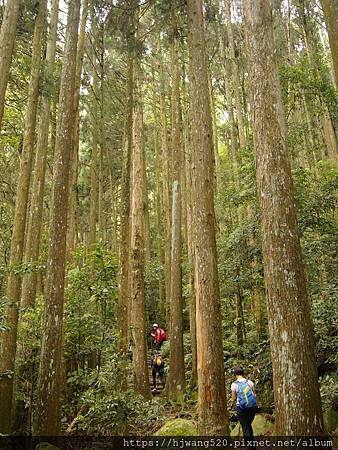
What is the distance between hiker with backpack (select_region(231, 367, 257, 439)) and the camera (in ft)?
20.5

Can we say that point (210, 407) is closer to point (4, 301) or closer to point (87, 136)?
point (4, 301)

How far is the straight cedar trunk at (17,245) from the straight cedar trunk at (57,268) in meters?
0.64

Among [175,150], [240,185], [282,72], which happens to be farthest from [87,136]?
[282,72]

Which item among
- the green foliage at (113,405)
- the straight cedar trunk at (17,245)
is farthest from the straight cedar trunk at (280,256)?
the straight cedar trunk at (17,245)

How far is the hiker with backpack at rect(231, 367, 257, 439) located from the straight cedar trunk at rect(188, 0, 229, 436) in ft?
1.27

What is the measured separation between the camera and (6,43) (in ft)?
22.6

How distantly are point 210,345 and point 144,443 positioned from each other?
112 inches

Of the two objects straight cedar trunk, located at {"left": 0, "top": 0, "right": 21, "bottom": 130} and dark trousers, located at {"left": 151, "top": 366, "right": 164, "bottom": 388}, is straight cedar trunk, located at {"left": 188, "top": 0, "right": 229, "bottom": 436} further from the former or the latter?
dark trousers, located at {"left": 151, "top": 366, "right": 164, "bottom": 388}

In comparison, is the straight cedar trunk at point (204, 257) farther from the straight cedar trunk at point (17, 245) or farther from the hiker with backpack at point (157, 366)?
the hiker with backpack at point (157, 366)

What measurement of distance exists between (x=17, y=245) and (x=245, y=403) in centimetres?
552

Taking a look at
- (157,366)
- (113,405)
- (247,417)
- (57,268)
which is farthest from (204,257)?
(157,366)

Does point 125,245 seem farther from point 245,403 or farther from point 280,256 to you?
point 280,256

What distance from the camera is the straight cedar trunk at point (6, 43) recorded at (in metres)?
6.68

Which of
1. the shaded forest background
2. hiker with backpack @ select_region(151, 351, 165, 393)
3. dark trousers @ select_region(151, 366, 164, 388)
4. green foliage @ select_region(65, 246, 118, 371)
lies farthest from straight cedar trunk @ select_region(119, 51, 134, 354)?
dark trousers @ select_region(151, 366, 164, 388)
